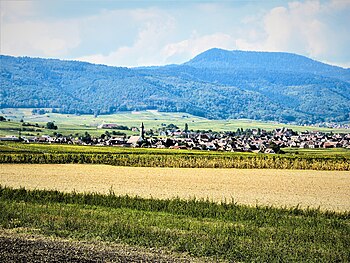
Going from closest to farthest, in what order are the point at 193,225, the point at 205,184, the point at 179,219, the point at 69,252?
the point at 69,252
the point at 193,225
the point at 179,219
the point at 205,184

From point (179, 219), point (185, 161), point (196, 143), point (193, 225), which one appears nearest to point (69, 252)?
point (193, 225)

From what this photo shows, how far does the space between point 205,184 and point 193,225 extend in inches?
786

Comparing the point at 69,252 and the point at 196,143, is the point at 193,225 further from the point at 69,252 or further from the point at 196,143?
the point at 196,143

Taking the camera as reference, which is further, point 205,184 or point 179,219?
point 205,184

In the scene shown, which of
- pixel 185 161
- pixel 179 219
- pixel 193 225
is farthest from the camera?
pixel 185 161

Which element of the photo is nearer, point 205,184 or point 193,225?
point 193,225

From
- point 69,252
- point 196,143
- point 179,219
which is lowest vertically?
point 196,143

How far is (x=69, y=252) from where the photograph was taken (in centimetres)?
1631

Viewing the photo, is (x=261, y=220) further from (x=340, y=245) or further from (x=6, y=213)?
(x=6, y=213)

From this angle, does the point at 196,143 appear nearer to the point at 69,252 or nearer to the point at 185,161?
the point at 185,161

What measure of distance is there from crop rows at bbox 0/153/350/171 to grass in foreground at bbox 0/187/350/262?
33.2 meters

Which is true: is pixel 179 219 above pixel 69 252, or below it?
below

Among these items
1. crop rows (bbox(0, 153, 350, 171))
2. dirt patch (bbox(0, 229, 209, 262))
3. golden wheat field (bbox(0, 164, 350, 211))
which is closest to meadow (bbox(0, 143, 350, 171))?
crop rows (bbox(0, 153, 350, 171))

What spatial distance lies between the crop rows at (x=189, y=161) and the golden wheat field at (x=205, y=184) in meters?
8.22
